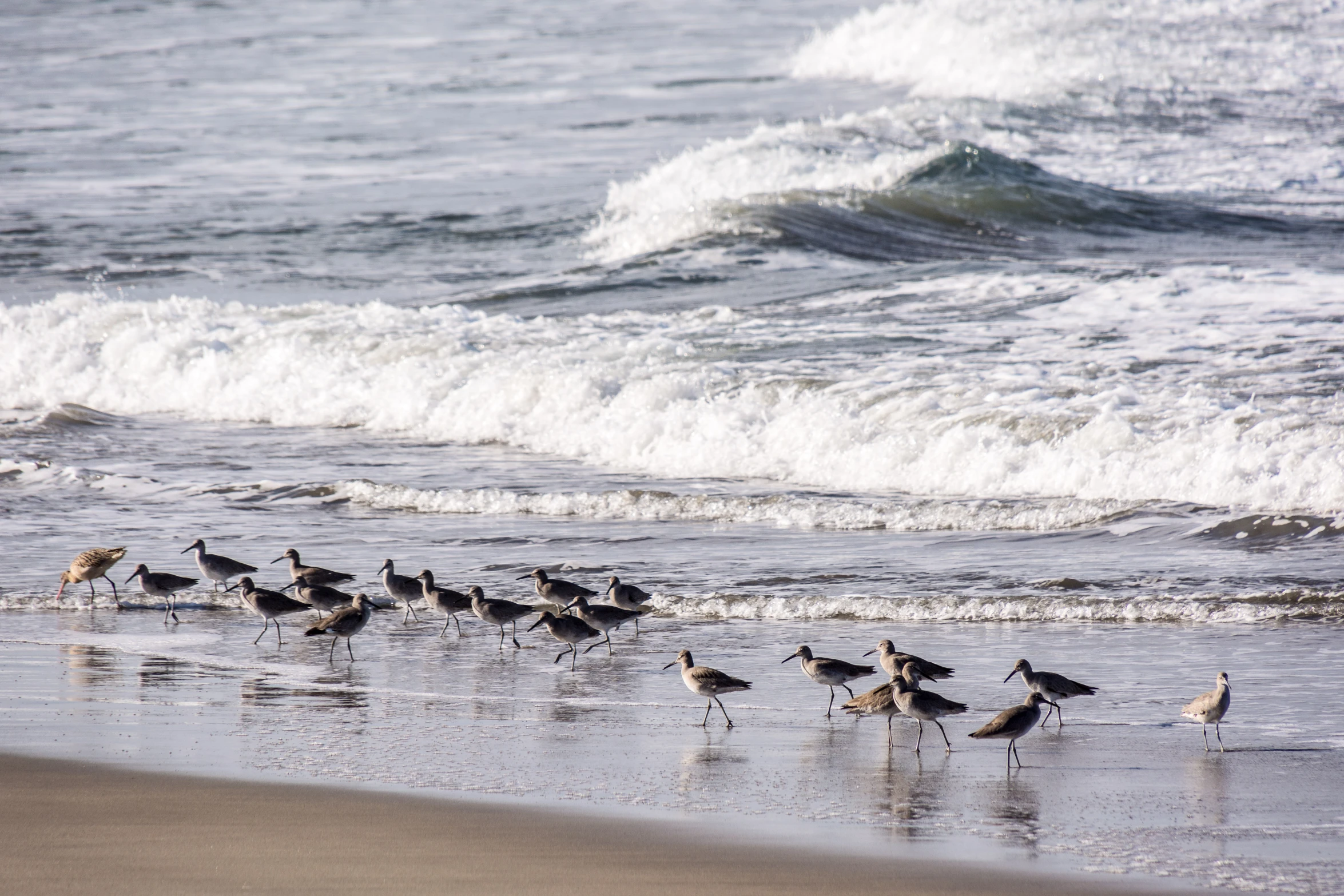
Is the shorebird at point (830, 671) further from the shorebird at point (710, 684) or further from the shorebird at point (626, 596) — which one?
the shorebird at point (626, 596)

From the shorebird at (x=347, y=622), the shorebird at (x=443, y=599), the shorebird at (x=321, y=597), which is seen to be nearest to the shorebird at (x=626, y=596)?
the shorebird at (x=443, y=599)

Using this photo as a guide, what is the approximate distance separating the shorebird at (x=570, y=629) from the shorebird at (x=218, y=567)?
2.45 m

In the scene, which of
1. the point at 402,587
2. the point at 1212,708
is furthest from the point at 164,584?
the point at 1212,708

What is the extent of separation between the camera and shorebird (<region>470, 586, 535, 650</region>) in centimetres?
798

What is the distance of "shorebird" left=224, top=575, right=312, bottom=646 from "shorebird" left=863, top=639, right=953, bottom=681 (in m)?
3.37

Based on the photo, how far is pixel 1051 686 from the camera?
6266mm

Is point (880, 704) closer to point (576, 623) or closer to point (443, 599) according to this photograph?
point (576, 623)

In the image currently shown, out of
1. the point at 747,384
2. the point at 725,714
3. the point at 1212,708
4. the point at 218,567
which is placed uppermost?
the point at 747,384

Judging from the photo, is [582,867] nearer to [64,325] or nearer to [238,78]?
[64,325]

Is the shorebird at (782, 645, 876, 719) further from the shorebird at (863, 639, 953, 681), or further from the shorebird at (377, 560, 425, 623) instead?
the shorebird at (377, 560, 425, 623)

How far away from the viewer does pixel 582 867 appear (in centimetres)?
452

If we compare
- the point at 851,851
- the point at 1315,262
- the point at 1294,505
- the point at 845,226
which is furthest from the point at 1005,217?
the point at 851,851

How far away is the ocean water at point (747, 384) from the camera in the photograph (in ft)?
25.1

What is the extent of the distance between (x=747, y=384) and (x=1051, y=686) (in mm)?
7285
